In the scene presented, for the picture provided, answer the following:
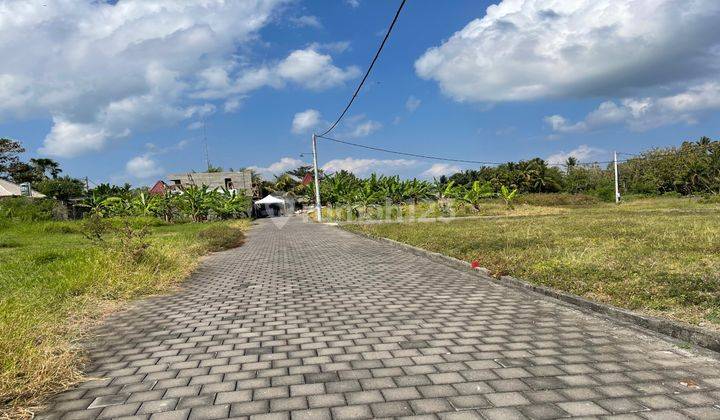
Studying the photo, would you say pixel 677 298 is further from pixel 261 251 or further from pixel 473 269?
pixel 261 251

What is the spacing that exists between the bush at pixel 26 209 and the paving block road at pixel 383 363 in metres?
28.7

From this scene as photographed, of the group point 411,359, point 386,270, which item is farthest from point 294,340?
point 386,270

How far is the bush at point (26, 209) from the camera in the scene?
29562 mm

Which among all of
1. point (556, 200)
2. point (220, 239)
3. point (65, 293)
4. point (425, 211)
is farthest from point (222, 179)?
point (65, 293)

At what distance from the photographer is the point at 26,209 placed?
3141 centimetres

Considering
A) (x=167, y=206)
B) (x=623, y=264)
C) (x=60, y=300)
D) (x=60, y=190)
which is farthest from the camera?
(x=60, y=190)

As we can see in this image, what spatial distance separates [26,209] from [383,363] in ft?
115

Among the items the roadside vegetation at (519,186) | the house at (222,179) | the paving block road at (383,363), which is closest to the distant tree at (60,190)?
the house at (222,179)

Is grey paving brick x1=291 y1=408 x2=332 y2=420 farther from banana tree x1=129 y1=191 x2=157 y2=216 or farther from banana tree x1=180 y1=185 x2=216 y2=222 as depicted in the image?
banana tree x1=180 y1=185 x2=216 y2=222

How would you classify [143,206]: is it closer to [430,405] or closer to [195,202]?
[195,202]

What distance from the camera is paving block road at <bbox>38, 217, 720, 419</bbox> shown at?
3314 mm

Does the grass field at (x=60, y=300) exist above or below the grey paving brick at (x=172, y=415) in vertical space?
above

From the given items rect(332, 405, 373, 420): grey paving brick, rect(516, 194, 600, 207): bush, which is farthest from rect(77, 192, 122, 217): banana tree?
rect(332, 405, 373, 420): grey paving brick

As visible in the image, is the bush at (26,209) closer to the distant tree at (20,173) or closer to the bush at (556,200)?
the distant tree at (20,173)
